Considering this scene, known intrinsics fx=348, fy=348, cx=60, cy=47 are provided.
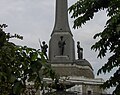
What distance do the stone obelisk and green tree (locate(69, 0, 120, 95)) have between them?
2555 centimetres

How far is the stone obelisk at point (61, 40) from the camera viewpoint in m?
38.3

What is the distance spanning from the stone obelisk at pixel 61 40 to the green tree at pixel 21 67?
35.5 meters

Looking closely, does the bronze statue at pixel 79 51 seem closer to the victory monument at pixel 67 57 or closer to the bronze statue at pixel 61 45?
the victory monument at pixel 67 57

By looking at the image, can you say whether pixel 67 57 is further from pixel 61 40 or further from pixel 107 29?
pixel 107 29

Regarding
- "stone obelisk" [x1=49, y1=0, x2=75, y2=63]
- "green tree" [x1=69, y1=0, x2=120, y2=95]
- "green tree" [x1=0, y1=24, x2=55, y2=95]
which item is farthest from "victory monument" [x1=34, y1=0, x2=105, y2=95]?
"green tree" [x1=0, y1=24, x2=55, y2=95]

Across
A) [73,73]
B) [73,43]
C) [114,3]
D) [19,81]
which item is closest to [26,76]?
[19,81]

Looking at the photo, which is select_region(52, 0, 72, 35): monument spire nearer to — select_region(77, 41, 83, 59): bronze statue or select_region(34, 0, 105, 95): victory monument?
select_region(34, 0, 105, 95): victory monument

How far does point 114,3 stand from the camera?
1166cm

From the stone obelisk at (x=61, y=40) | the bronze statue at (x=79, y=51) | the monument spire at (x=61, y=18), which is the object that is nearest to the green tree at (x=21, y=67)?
the stone obelisk at (x=61, y=40)

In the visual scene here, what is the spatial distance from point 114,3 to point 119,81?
8.65 feet

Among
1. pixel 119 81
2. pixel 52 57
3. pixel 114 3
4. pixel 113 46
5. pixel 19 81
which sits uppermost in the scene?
pixel 52 57

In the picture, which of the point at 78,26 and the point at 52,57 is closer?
the point at 78,26

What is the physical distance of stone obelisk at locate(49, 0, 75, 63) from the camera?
3828 cm

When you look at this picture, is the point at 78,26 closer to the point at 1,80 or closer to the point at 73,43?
the point at 1,80
